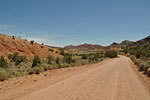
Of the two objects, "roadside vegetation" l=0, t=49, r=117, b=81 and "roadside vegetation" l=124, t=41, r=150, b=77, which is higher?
"roadside vegetation" l=124, t=41, r=150, b=77

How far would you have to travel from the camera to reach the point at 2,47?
35.8 meters

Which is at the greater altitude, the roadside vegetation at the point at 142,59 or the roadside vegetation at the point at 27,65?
the roadside vegetation at the point at 142,59

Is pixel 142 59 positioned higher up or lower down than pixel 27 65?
higher up

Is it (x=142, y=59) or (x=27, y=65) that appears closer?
(x=27, y=65)

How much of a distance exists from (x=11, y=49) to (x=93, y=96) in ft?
122

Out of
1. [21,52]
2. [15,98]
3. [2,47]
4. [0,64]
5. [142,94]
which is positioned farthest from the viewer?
[21,52]

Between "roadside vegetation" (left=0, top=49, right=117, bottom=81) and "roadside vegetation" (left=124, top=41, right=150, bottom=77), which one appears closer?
"roadside vegetation" (left=0, top=49, right=117, bottom=81)

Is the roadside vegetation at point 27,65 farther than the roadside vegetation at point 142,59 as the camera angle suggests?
No

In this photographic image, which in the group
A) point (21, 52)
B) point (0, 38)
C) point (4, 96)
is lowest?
point (4, 96)

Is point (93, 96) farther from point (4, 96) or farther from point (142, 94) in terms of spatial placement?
point (4, 96)

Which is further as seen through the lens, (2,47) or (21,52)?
(21,52)

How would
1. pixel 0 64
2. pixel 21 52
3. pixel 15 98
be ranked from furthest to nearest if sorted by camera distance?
pixel 21 52, pixel 0 64, pixel 15 98

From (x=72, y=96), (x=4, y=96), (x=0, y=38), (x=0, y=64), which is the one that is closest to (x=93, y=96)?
(x=72, y=96)

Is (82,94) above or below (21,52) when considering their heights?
below
